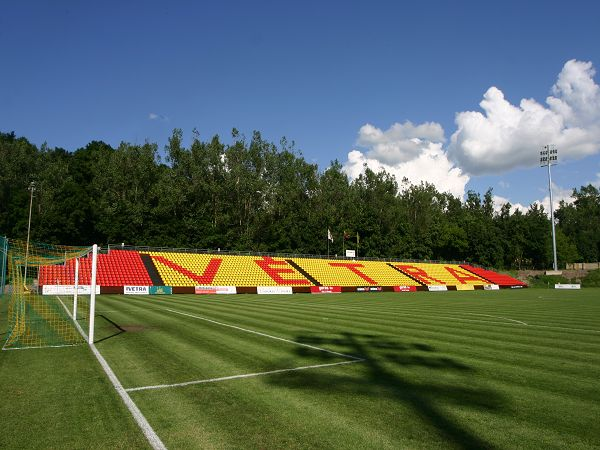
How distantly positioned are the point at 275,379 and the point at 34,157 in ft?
238

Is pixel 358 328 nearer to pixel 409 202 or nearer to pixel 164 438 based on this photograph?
pixel 164 438

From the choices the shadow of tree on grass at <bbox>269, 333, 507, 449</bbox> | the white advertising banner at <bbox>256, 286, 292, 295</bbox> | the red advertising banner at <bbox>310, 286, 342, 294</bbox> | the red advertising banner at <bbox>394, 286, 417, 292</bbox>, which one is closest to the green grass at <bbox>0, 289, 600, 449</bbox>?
the shadow of tree on grass at <bbox>269, 333, 507, 449</bbox>

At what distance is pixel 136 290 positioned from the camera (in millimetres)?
34969

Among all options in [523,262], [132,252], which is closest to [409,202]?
[523,262]

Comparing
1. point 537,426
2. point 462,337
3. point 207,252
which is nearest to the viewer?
point 537,426

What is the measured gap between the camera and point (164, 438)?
A: 498 centimetres

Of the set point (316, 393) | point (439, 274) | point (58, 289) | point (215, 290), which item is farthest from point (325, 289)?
point (316, 393)

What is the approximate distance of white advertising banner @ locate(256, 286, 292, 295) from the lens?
1609 inches

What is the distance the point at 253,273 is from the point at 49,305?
24.9 meters

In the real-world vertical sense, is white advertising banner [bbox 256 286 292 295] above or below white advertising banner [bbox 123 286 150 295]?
below

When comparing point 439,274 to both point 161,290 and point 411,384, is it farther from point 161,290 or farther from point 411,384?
point 411,384

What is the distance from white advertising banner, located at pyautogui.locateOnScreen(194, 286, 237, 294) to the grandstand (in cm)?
65

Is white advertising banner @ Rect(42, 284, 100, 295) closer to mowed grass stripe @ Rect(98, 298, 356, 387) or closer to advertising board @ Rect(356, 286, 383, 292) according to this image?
mowed grass stripe @ Rect(98, 298, 356, 387)

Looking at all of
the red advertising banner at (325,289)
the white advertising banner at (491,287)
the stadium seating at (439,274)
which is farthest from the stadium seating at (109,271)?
the white advertising banner at (491,287)
